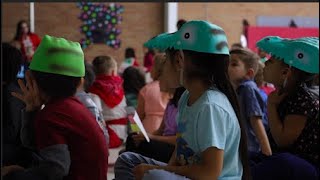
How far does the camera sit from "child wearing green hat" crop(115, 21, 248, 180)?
1.79m

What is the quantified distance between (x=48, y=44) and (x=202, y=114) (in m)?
0.67

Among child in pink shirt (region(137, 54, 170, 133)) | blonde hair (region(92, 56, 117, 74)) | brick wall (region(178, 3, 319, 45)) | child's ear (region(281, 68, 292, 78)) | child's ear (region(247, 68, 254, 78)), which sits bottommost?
child in pink shirt (region(137, 54, 170, 133))

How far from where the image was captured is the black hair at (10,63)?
7.33ft

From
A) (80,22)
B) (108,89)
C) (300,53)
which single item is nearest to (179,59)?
(300,53)

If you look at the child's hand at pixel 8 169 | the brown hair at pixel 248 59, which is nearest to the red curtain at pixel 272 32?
the brown hair at pixel 248 59

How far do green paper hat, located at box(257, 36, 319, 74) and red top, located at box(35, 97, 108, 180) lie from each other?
3.24ft

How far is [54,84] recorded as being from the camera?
191cm

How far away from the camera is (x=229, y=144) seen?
189cm

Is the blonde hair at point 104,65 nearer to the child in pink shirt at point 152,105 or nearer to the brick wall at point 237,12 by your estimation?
the child in pink shirt at point 152,105

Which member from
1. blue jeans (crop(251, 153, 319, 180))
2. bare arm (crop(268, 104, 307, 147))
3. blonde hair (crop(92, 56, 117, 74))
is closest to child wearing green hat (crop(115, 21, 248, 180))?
blue jeans (crop(251, 153, 319, 180))

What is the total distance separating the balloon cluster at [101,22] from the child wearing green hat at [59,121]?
8180 mm

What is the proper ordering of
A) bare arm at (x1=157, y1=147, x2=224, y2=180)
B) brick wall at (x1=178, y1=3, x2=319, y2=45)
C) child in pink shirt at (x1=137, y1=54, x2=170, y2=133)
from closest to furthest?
bare arm at (x1=157, y1=147, x2=224, y2=180) < child in pink shirt at (x1=137, y1=54, x2=170, y2=133) < brick wall at (x1=178, y1=3, x2=319, y2=45)

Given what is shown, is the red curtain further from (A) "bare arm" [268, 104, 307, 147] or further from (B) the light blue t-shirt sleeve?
Result: (B) the light blue t-shirt sleeve

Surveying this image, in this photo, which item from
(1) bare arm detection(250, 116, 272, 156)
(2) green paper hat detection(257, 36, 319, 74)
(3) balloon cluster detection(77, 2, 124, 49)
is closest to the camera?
(2) green paper hat detection(257, 36, 319, 74)
